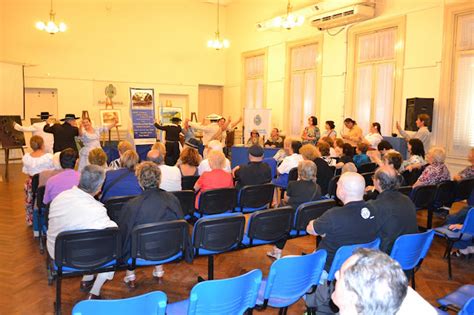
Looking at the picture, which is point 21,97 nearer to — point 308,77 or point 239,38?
point 239,38

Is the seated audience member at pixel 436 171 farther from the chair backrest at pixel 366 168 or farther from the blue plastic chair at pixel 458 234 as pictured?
the blue plastic chair at pixel 458 234

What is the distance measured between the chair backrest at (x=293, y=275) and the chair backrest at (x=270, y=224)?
95 centimetres

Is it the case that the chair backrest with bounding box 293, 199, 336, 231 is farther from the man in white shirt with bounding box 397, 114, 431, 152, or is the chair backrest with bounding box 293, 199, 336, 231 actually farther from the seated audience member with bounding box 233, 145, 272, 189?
the man in white shirt with bounding box 397, 114, 431, 152

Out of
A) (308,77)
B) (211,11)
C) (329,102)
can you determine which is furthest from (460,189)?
(211,11)

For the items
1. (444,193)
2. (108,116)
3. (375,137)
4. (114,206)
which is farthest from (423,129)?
(108,116)

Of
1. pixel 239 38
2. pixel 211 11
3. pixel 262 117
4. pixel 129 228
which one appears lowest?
pixel 129 228

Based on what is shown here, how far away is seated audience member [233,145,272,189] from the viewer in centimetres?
543

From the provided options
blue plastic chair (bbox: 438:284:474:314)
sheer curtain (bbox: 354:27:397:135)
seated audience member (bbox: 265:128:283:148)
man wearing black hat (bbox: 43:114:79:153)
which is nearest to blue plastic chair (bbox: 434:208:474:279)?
blue plastic chair (bbox: 438:284:474:314)

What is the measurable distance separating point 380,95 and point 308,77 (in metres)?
2.77

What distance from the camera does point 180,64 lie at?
49.7 feet

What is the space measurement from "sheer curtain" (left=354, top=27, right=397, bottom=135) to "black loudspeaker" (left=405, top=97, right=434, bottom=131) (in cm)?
87

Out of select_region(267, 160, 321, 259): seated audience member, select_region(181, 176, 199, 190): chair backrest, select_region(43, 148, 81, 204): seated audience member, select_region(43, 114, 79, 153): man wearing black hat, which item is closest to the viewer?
select_region(43, 148, 81, 204): seated audience member

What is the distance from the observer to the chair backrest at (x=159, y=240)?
3105mm

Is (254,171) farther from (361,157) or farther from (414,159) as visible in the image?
(414,159)
